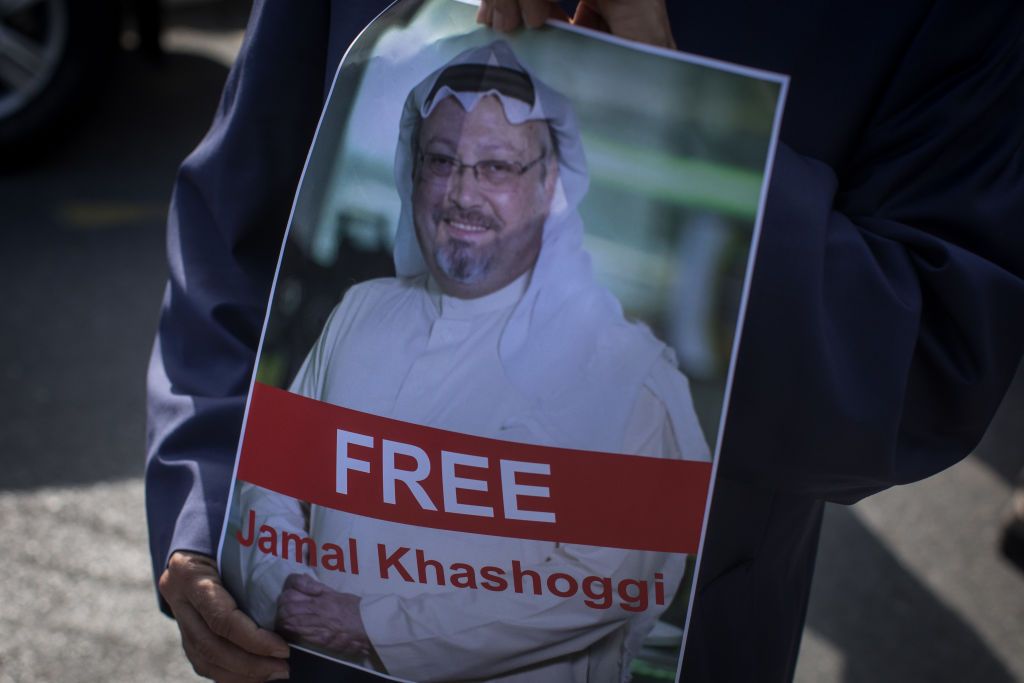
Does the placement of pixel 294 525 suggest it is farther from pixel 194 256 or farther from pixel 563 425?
pixel 194 256

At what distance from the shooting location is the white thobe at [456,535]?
813 mm

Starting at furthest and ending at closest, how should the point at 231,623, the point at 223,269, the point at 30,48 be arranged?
the point at 30,48 → the point at 223,269 → the point at 231,623

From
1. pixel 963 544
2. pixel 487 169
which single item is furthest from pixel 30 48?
pixel 487 169

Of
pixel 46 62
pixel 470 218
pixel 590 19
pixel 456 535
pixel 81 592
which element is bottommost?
pixel 81 592

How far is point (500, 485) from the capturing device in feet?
2.67

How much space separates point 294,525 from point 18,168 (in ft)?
12.4

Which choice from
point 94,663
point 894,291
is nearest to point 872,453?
point 894,291

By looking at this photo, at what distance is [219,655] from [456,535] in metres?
0.28

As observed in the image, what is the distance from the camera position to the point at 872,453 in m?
0.87

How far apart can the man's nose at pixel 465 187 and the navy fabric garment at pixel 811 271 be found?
233 millimetres

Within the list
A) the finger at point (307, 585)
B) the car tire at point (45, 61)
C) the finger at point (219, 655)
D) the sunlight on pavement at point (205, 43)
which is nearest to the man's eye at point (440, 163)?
the finger at point (307, 585)

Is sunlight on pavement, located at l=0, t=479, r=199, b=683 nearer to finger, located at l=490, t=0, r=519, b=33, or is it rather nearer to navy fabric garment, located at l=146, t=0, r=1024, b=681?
navy fabric garment, located at l=146, t=0, r=1024, b=681

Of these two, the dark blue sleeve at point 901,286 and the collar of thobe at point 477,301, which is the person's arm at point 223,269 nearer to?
the collar of thobe at point 477,301

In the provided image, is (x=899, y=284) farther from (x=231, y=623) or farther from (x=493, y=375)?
(x=231, y=623)
